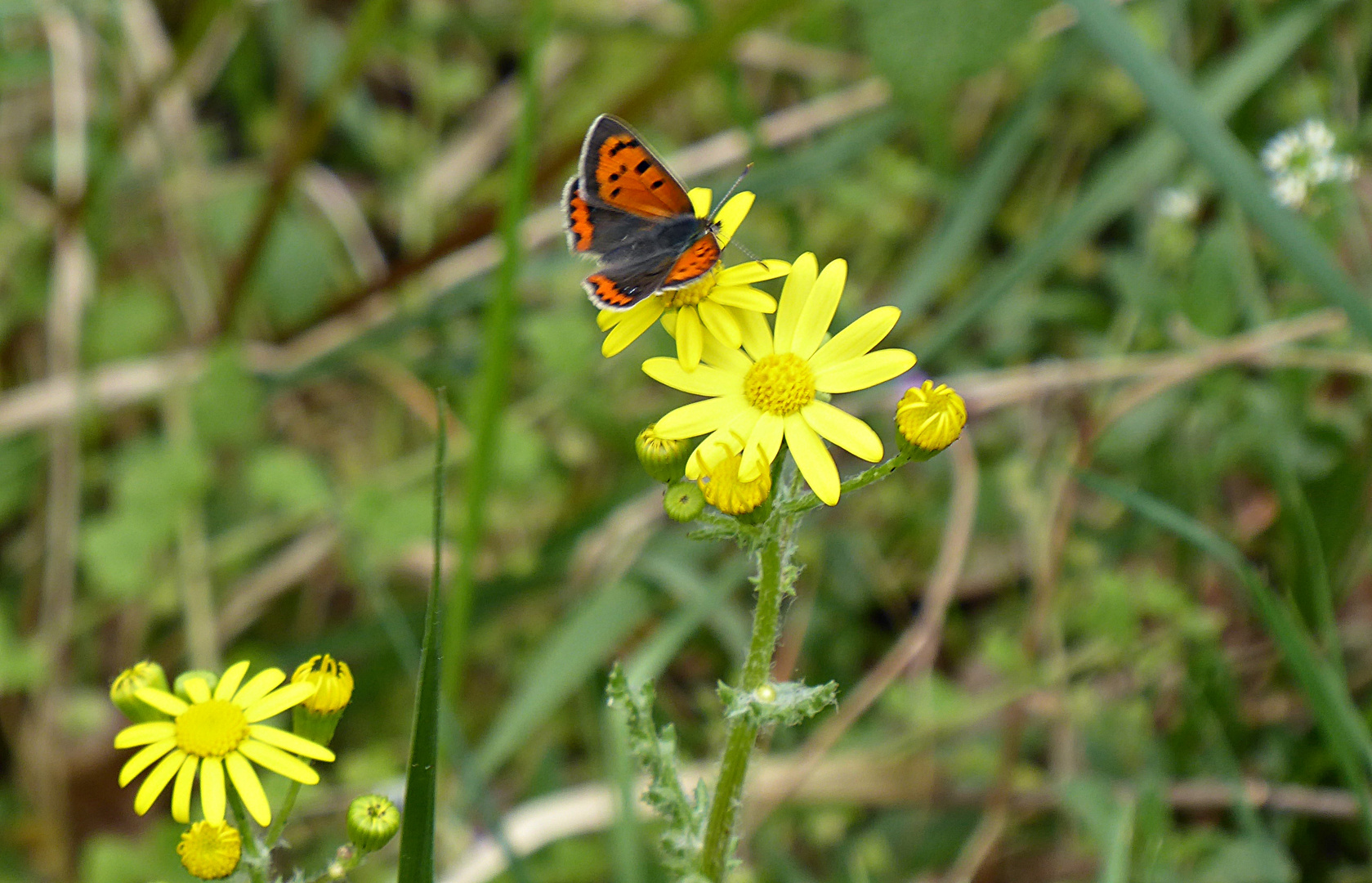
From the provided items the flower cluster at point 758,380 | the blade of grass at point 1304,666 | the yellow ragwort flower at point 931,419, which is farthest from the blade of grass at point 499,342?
the blade of grass at point 1304,666

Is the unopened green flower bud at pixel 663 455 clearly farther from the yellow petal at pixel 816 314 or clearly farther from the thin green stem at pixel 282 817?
the thin green stem at pixel 282 817

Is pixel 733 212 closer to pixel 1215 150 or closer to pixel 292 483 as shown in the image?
pixel 1215 150

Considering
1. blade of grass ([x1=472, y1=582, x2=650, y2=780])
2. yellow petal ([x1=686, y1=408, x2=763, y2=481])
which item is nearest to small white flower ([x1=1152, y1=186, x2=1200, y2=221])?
blade of grass ([x1=472, y1=582, x2=650, y2=780])

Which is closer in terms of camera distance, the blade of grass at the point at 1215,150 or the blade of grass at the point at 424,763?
the blade of grass at the point at 424,763

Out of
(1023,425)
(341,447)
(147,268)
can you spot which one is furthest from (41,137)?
(1023,425)

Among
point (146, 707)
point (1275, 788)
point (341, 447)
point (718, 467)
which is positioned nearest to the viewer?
point (718, 467)

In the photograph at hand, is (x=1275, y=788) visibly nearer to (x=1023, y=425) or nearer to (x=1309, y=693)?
(x=1309, y=693)

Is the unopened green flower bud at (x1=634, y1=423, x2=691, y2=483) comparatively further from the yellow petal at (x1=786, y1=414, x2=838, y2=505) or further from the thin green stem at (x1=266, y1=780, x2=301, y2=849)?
the thin green stem at (x1=266, y1=780, x2=301, y2=849)
